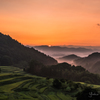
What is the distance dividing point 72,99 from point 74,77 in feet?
259

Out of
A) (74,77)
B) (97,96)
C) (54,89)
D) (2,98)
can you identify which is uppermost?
(97,96)

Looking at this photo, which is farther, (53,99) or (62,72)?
(62,72)

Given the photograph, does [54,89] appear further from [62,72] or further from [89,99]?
[62,72]

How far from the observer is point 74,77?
112375 millimetres

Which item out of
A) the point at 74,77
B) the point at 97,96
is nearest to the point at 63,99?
the point at 97,96

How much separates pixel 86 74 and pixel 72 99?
271 feet

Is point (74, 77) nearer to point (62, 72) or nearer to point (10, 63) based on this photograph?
point (62, 72)

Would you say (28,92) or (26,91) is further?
(26,91)

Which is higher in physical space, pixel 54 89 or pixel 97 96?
pixel 97 96

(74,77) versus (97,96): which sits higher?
(97,96)

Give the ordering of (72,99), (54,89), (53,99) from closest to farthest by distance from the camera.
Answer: (53,99) < (72,99) < (54,89)

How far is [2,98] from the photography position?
23906 millimetres

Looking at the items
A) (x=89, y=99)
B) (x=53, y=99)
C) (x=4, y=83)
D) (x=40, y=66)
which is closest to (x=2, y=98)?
(x=53, y=99)

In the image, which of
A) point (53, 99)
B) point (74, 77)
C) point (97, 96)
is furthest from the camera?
point (74, 77)
